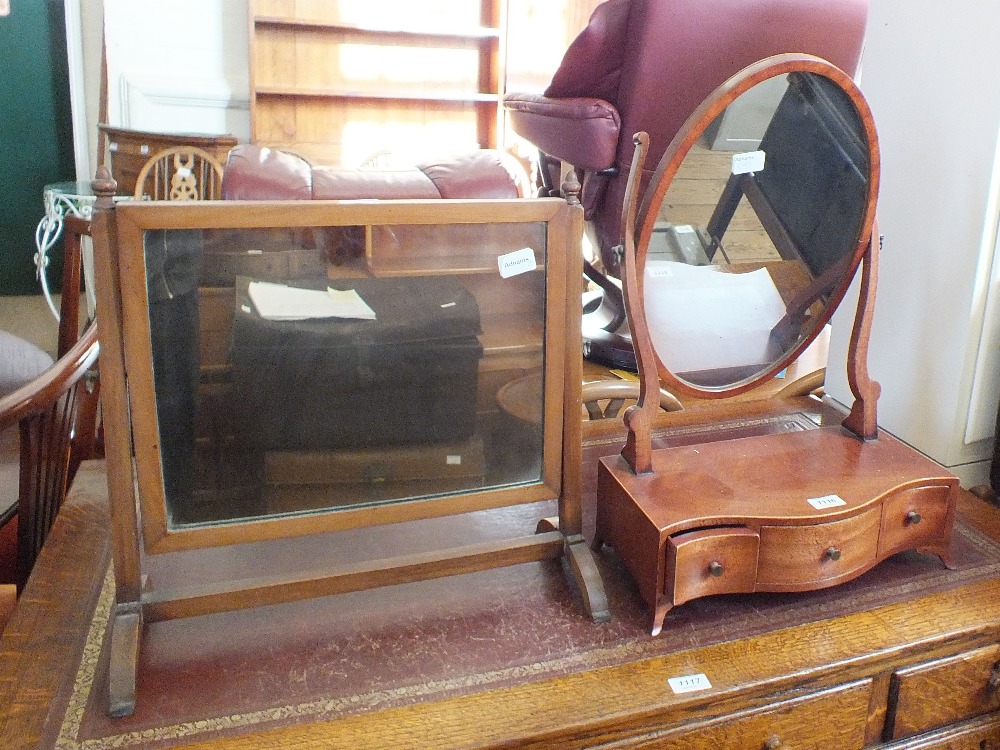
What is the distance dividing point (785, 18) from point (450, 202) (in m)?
0.83

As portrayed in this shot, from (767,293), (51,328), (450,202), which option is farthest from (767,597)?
(51,328)

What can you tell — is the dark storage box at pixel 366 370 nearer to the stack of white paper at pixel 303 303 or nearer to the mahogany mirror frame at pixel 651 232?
the stack of white paper at pixel 303 303

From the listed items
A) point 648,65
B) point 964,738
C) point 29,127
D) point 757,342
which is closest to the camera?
point 964,738

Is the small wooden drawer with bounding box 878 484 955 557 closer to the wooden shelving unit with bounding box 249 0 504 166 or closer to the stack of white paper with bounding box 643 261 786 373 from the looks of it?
the stack of white paper with bounding box 643 261 786 373

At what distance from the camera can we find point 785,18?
140cm

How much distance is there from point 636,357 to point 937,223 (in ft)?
1.82

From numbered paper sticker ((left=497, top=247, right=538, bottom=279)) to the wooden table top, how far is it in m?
0.35

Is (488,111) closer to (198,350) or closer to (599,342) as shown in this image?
(599,342)

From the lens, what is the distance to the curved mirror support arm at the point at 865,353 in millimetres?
1105

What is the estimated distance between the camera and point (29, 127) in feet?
12.8

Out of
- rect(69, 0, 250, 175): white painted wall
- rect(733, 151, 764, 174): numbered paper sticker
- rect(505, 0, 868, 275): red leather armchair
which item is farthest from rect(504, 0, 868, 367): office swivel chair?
rect(69, 0, 250, 175): white painted wall

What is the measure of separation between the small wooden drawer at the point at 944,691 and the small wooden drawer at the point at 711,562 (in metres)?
0.20

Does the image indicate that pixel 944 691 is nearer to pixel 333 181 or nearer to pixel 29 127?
pixel 333 181

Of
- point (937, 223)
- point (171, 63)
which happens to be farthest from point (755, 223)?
point (171, 63)
